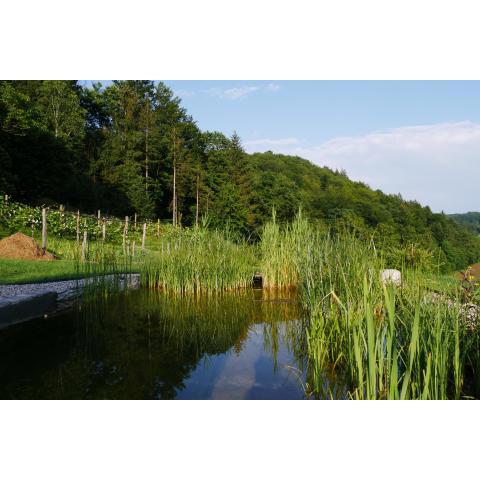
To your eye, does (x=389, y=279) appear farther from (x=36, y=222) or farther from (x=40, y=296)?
(x=36, y=222)

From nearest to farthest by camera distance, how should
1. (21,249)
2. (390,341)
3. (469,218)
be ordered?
(390,341) → (21,249) → (469,218)

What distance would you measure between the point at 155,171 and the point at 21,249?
71.8 feet

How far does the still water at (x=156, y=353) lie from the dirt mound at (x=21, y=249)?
14.9ft

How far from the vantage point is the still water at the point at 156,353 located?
3.04m

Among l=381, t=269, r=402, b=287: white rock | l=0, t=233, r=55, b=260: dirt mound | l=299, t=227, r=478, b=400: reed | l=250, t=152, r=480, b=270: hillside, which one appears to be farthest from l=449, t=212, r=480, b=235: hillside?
l=299, t=227, r=478, b=400: reed

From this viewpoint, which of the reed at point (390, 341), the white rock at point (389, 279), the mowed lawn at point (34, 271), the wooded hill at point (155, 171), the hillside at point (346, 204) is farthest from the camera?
the hillside at point (346, 204)

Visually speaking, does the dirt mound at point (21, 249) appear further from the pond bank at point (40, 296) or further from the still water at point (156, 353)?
the still water at point (156, 353)

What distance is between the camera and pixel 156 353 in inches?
151

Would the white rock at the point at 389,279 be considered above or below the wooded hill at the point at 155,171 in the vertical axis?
below

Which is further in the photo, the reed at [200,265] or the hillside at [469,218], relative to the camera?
the hillside at [469,218]

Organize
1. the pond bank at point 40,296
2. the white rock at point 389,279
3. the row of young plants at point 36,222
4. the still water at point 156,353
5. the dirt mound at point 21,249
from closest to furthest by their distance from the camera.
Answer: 1. the white rock at point 389,279
2. the still water at point 156,353
3. the pond bank at point 40,296
4. the dirt mound at point 21,249
5. the row of young plants at point 36,222

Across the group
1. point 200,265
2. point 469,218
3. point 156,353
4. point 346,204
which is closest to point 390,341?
point 156,353

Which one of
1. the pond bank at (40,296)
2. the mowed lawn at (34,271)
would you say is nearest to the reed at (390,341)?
Answer: the pond bank at (40,296)

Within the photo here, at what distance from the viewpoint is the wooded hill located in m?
19.7
